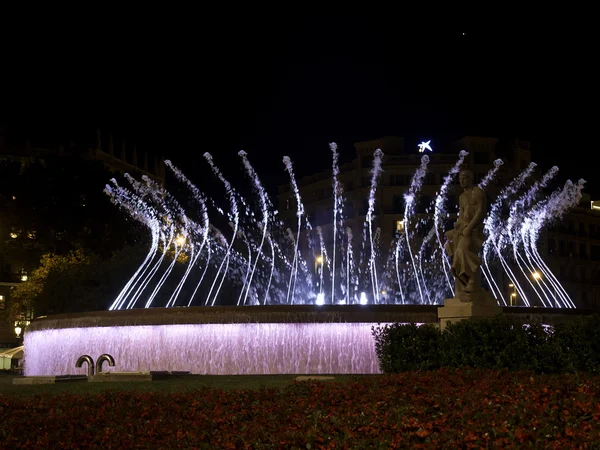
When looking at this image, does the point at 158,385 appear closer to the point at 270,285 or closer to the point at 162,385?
the point at 162,385

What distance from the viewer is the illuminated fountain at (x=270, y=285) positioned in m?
21.8

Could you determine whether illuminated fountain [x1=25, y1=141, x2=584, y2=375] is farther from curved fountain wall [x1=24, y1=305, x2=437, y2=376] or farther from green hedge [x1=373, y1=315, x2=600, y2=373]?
green hedge [x1=373, y1=315, x2=600, y2=373]

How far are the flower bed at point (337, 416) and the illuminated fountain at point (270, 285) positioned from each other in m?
8.45

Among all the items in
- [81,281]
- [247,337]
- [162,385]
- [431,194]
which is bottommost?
[162,385]

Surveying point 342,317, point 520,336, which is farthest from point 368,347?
point 520,336

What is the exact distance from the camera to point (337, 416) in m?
10.4

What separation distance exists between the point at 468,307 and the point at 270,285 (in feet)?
159

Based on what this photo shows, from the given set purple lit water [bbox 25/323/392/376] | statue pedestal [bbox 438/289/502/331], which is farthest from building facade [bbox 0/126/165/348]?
statue pedestal [bbox 438/289/502/331]

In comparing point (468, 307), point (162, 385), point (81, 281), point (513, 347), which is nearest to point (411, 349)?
point (468, 307)

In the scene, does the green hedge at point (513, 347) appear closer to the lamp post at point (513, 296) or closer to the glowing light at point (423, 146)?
the lamp post at point (513, 296)

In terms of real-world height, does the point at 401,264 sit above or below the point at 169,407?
above

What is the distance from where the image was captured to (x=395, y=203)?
80.1 metres

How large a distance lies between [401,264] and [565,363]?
195 ft

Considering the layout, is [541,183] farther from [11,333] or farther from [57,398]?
[57,398]
